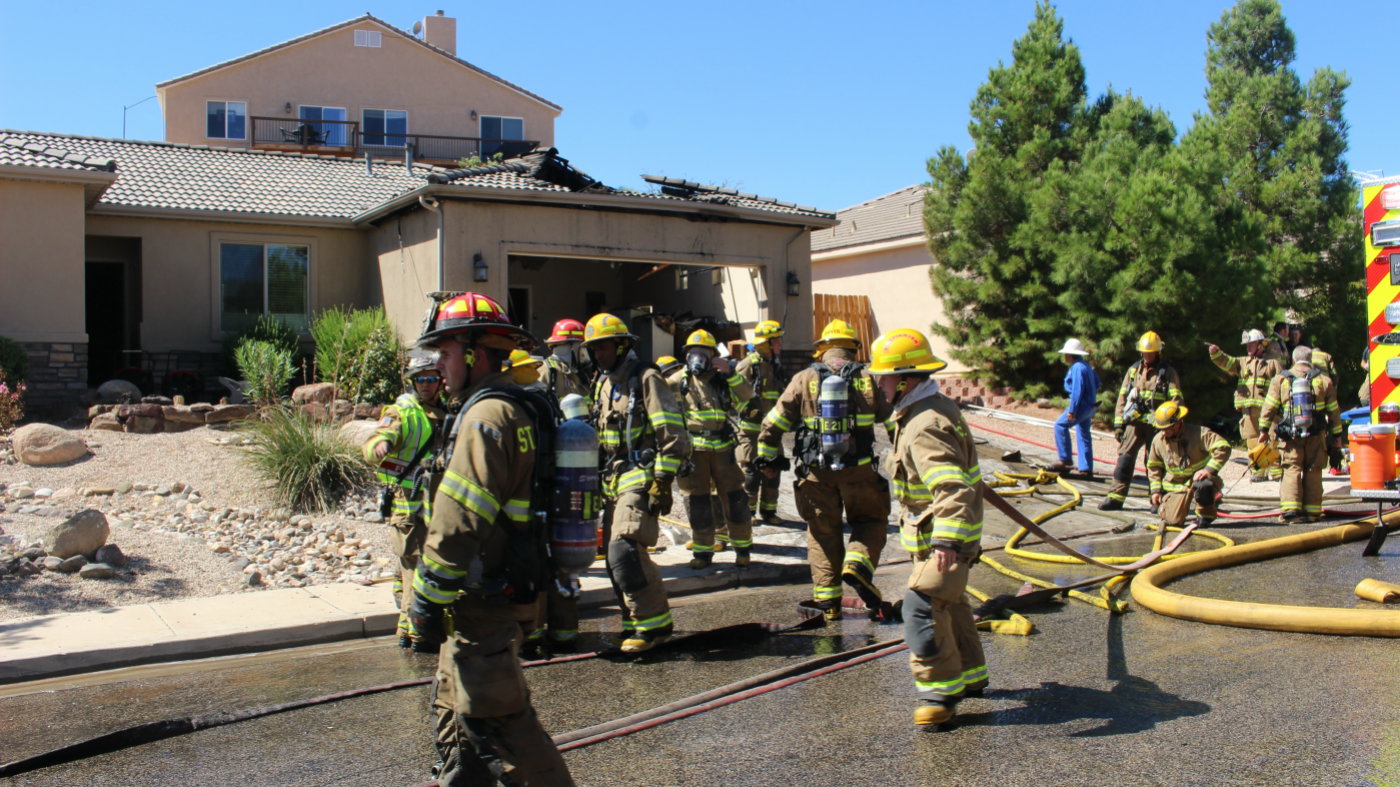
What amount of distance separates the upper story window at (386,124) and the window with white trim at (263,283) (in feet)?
52.9

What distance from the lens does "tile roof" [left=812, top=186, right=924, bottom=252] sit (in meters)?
25.1

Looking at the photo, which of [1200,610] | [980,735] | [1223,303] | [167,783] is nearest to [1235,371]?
[1223,303]

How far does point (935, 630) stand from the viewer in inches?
190

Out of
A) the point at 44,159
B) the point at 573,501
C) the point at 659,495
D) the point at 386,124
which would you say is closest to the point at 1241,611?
the point at 659,495

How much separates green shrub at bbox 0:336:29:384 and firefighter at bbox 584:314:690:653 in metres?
10.2

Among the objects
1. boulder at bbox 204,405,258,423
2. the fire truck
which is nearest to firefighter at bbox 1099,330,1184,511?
the fire truck

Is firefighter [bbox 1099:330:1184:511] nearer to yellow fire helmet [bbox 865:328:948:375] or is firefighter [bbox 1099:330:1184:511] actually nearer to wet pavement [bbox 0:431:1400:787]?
wet pavement [bbox 0:431:1400:787]

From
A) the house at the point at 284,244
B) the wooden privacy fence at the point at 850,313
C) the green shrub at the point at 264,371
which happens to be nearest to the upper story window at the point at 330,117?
the house at the point at 284,244

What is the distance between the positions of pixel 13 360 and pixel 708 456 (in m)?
10.2

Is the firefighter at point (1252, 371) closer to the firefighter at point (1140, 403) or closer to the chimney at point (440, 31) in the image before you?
the firefighter at point (1140, 403)

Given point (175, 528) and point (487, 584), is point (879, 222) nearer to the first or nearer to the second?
point (175, 528)

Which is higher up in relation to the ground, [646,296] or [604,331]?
[646,296]

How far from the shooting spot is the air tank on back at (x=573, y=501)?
3.77m

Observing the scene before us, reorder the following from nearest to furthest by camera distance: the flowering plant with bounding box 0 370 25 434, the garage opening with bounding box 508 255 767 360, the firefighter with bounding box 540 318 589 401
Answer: the firefighter with bounding box 540 318 589 401, the flowering plant with bounding box 0 370 25 434, the garage opening with bounding box 508 255 767 360
